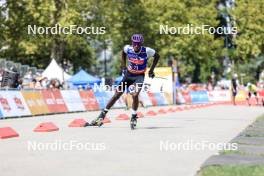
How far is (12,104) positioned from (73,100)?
22.6ft

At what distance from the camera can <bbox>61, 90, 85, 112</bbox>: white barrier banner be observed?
29.5 metres

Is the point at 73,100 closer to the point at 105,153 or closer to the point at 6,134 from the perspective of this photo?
the point at 6,134

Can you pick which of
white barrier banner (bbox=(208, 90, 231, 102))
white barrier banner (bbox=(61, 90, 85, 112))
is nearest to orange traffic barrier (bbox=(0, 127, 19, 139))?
white barrier banner (bbox=(61, 90, 85, 112))

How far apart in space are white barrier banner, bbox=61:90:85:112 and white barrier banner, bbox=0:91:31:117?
468cm

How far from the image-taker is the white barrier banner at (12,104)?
22797 millimetres

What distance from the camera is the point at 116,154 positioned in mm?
9281

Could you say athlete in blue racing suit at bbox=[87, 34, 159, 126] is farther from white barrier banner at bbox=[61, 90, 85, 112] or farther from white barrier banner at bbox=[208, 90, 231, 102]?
white barrier banner at bbox=[208, 90, 231, 102]

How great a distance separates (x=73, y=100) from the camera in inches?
1196

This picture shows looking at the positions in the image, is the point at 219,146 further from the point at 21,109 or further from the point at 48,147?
the point at 21,109

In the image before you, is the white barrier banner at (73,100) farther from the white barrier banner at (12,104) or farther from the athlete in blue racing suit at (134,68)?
the athlete in blue racing suit at (134,68)

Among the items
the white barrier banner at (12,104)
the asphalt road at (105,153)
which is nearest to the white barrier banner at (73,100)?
the white barrier banner at (12,104)

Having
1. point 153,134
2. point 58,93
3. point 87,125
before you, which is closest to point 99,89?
point 58,93

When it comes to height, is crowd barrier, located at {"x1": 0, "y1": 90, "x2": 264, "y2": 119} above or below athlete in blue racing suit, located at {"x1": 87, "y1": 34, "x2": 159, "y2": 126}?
below

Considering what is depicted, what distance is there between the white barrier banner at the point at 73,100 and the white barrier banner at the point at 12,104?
468 cm
